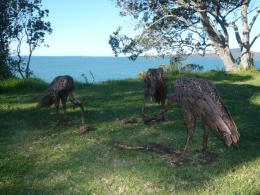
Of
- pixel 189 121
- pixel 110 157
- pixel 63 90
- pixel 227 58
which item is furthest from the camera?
pixel 227 58

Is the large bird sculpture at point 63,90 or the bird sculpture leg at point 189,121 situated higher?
the large bird sculpture at point 63,90

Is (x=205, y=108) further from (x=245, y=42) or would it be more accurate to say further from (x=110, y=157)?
(x=245, y=42)

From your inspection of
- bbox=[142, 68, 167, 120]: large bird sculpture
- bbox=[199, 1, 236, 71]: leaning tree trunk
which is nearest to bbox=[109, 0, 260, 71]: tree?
bbox=[199, 1, 236, 71]: leaning tree trunk

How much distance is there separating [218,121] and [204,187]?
1.13 metres

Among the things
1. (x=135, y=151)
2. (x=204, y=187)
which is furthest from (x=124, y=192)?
(x=135, y=151)

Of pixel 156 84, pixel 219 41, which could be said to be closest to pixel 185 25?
pixel 219 41

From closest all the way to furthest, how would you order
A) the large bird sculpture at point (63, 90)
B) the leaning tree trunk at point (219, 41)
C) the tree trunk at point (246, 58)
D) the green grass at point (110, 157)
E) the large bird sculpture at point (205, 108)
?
the green grass at point (110, 157) → the large bird sculpture at point (205, 108) → the large bird sculpture at point (63, 90) → the tree trunk at point (246, 58) → the leaning tree trunk at point (219, 41)

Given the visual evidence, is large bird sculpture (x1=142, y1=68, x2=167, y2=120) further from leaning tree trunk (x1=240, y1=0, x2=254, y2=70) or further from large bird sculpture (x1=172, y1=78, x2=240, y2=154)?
leaning tree trunk (x1=240, y1=0, x2=254, y2=70)

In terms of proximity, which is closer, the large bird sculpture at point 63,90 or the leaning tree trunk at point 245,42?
the large bird sculpture at point 63,90

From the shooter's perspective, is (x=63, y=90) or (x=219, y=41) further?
(x=219, y=41)

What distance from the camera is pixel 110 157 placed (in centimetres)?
852

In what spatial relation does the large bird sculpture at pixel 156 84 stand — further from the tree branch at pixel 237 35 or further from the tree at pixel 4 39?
the tree branch at pixel 237 35

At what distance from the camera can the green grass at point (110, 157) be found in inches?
284

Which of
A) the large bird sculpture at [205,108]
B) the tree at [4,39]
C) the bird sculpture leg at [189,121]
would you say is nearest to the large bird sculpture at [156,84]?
the large bird sculpture at [205,108]
